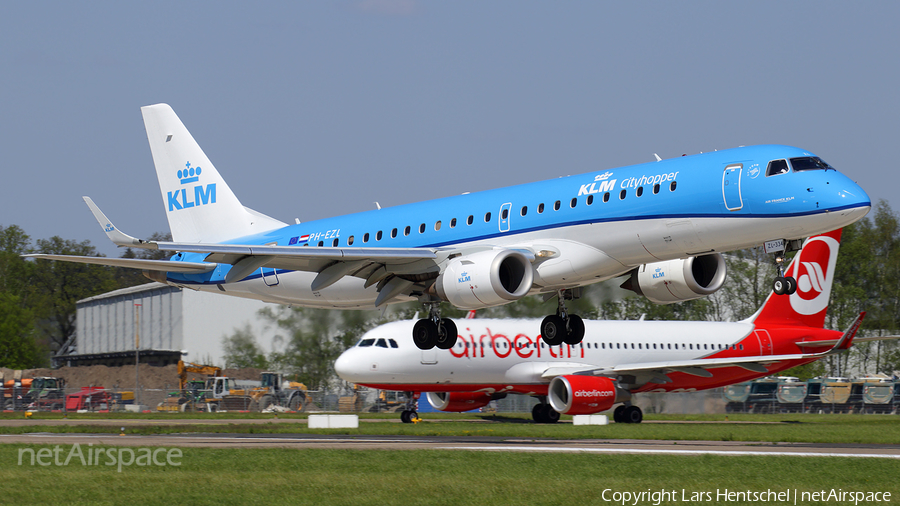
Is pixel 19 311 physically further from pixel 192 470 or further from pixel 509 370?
pixel 192 470

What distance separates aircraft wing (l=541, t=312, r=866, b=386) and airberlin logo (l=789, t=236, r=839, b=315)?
15.7 ft

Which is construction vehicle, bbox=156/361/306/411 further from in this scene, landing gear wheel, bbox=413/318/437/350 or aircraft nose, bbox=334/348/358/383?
landing gear wheel, bbox=413/318/437/350

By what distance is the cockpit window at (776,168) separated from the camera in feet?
72.2

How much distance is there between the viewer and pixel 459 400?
48.7m

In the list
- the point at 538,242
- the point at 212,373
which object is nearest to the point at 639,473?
the point at 538,242

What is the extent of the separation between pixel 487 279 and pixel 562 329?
5.26m

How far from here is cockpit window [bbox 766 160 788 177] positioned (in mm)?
22000

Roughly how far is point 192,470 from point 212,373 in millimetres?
57235

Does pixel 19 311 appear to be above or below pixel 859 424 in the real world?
above

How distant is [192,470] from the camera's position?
21969 millimetres

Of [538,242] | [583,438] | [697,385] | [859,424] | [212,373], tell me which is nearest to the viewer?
[538,242]

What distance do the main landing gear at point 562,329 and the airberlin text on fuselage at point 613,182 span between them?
5.04 m

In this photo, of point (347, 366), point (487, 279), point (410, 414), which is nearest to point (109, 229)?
point (487, 279)

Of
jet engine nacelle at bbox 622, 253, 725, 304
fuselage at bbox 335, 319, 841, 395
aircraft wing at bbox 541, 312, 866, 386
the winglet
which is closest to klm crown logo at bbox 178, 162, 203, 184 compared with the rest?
the winglet
